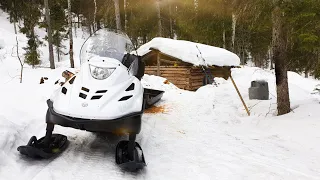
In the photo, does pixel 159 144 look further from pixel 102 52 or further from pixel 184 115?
pixel 184 115

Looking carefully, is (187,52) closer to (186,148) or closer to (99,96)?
(186,148)

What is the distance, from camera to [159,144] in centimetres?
512

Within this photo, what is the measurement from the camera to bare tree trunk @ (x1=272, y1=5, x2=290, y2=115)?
727cm

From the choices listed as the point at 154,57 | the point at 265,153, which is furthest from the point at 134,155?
the point at 154,57

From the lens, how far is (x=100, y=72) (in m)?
4.18

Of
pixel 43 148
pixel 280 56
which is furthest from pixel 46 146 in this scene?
pixel 280 56

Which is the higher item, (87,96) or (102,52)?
(102,52)

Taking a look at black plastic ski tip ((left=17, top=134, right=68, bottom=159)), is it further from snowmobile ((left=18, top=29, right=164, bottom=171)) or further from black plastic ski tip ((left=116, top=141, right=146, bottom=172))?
black plastic ski tip ((left=116, top=141, right=146, bottom=172))

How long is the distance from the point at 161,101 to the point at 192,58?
5880 millimetres

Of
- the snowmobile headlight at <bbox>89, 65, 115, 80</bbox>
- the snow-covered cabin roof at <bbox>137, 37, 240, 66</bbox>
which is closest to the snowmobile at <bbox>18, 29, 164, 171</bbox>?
the snowmobile headlight at <bbox>89, 65, 115, 80</bbox>

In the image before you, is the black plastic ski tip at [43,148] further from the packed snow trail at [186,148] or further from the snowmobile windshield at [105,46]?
the snowmobile windshield at [105,46]

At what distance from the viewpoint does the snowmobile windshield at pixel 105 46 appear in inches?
196

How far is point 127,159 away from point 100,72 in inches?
56.4

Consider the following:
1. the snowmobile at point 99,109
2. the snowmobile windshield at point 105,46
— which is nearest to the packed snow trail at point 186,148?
the snowmobile at point 99,109
